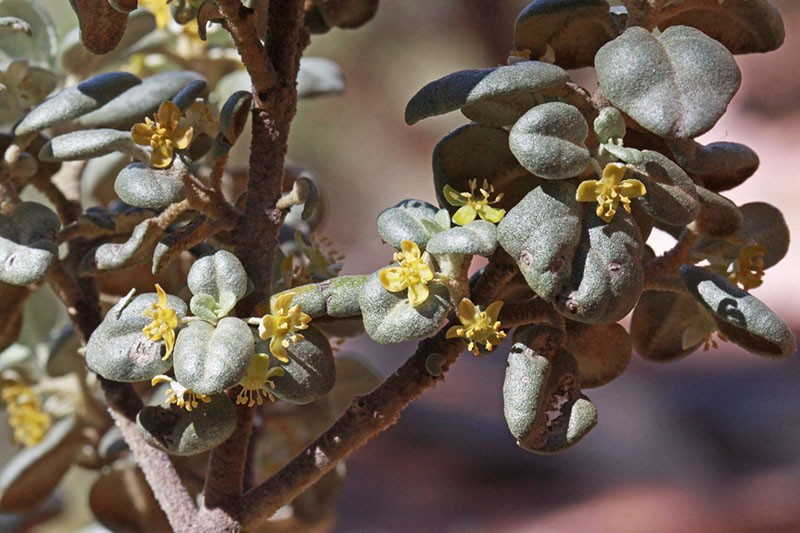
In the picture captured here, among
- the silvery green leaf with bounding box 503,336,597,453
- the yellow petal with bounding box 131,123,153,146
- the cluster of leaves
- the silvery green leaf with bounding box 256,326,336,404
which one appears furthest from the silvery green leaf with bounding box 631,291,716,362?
the yellow petal with bounding box 131,123,153,146

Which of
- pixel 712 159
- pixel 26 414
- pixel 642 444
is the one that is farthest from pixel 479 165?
pixel 642 444

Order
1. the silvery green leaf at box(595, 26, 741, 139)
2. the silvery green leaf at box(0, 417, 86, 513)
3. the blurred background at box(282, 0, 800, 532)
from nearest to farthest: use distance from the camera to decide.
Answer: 1. the silvery green leaf at box(595, 26, 741, 139)
2. the silvery green leaf at box(0, 417, 86, 513)
3. the blurred background at box(282, 0, 800, 532)

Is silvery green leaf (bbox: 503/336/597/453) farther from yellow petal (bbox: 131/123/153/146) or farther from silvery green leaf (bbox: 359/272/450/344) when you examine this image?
yellow petal (bbox: 131/123/153/146)

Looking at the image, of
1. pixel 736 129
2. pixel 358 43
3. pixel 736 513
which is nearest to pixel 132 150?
pixel 736 513

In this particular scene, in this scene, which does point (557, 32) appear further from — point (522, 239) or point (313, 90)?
point (313, 90)

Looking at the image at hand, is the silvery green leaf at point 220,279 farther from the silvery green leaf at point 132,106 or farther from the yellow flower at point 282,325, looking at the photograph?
the silvery green leaf at point 132,106
